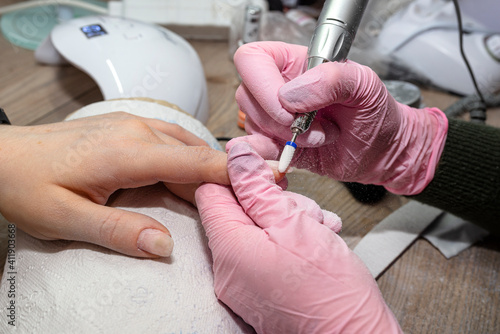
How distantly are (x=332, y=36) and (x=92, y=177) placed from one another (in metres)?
0.35

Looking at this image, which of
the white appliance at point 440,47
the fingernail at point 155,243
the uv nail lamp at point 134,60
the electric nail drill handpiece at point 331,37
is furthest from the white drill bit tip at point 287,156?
the white appliance at point 440,47

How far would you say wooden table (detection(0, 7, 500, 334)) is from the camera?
521 mm

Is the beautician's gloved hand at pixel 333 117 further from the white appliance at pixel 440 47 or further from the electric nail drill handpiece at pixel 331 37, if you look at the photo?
the white appliance at pixel 440 47

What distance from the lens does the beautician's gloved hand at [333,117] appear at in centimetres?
45

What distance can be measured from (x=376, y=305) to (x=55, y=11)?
4.29 feet

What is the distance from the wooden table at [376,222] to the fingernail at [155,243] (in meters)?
0.16

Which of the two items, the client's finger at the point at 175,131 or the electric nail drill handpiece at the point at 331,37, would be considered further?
the client's finger at the point at 175,131

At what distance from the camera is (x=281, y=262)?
15.6 inches

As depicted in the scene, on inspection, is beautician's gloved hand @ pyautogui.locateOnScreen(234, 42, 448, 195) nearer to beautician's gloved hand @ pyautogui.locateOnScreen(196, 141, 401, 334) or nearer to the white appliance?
beautician's gloved hand @ pyautogui.locateOnScreen(196, 141, 401, 334)

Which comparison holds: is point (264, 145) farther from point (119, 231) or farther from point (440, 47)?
point (440, 47)

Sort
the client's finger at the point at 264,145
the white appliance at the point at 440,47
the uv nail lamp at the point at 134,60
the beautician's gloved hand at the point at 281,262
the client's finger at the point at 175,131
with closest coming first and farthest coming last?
the beautician's gloved hand at the point at 281,262 < the client's finger at the point at 264,145 < the client's finger at the point at 175,131 < the uv nail lamp at the point at 134,60 < the white appliance at the point at 440,47

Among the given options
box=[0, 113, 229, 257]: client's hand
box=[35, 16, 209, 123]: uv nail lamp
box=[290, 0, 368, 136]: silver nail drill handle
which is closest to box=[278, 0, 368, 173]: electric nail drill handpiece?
box=[290, 0, 368, 136]: silver nail drill handle

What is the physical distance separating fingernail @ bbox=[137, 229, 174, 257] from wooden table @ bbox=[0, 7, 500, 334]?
0.16m

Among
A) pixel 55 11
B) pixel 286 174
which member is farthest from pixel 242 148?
pixel 55 11
